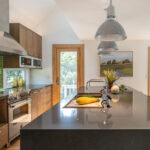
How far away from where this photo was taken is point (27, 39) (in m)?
4.16

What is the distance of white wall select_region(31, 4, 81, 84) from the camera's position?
17.0 ft

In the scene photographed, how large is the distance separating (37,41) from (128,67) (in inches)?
109

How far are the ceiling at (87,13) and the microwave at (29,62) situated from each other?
1065 millimetres

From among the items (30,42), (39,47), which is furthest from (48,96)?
(30,42)

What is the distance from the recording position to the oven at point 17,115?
2.80 meters

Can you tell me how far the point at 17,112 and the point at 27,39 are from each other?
1.83 meters

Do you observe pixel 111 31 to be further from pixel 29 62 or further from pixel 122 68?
pixel 122 68

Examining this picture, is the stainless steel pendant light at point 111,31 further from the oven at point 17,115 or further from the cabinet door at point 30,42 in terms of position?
the cabinet door at point 30,42

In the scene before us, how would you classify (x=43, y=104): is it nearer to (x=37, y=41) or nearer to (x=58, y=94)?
(x=58, y=94)

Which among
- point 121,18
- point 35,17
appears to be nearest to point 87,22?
point 121,18

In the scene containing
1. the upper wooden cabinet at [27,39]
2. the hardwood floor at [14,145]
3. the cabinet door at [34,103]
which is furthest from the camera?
the upper wooden cabinet at [27,39]

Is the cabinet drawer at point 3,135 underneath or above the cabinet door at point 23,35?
underneath

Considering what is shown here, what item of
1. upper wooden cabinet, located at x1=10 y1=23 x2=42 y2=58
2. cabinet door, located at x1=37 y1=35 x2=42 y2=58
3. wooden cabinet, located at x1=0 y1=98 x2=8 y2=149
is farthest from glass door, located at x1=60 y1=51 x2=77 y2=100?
wooden cabinet, located at x1=0 y1=98 x2=8 y2=149

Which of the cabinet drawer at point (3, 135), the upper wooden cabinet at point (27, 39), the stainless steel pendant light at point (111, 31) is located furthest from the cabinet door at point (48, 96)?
the stainless steel pendant light at point (111, 31)
